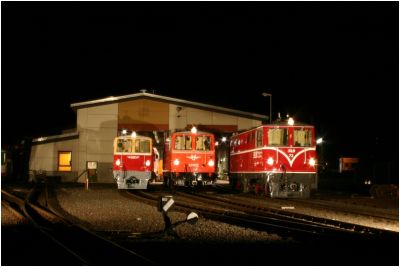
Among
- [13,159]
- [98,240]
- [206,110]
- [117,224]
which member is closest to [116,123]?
[206,110]

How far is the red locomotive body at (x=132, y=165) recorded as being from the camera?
3061 centimetres

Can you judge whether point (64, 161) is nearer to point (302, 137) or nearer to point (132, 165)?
point (132, 165)

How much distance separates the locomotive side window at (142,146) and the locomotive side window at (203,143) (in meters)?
2.98

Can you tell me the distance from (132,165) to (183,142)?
3188mm

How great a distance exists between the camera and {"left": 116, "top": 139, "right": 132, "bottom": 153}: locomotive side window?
102 ft

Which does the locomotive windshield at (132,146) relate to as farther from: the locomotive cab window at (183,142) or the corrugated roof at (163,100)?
the corrugated roof at (163,100)

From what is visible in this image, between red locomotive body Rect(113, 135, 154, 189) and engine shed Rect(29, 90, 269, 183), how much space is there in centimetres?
1146

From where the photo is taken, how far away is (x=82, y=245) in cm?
1082

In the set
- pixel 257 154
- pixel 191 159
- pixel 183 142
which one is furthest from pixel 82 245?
pixel 183 142

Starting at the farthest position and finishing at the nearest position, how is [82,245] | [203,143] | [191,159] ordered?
[203,143] < [191,159] < [82,245]

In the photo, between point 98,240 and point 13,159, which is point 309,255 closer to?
point 98,240

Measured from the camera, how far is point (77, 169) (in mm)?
42938

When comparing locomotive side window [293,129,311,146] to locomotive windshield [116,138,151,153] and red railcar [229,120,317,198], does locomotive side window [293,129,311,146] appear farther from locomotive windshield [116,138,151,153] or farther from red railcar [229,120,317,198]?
locomotive windshield [116,138,151,153]

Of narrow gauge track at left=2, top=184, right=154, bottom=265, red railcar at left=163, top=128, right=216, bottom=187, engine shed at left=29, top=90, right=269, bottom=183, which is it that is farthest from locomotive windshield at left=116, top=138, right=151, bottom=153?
narrow gauge track at left=2, top=184, right=154, bottom=265
